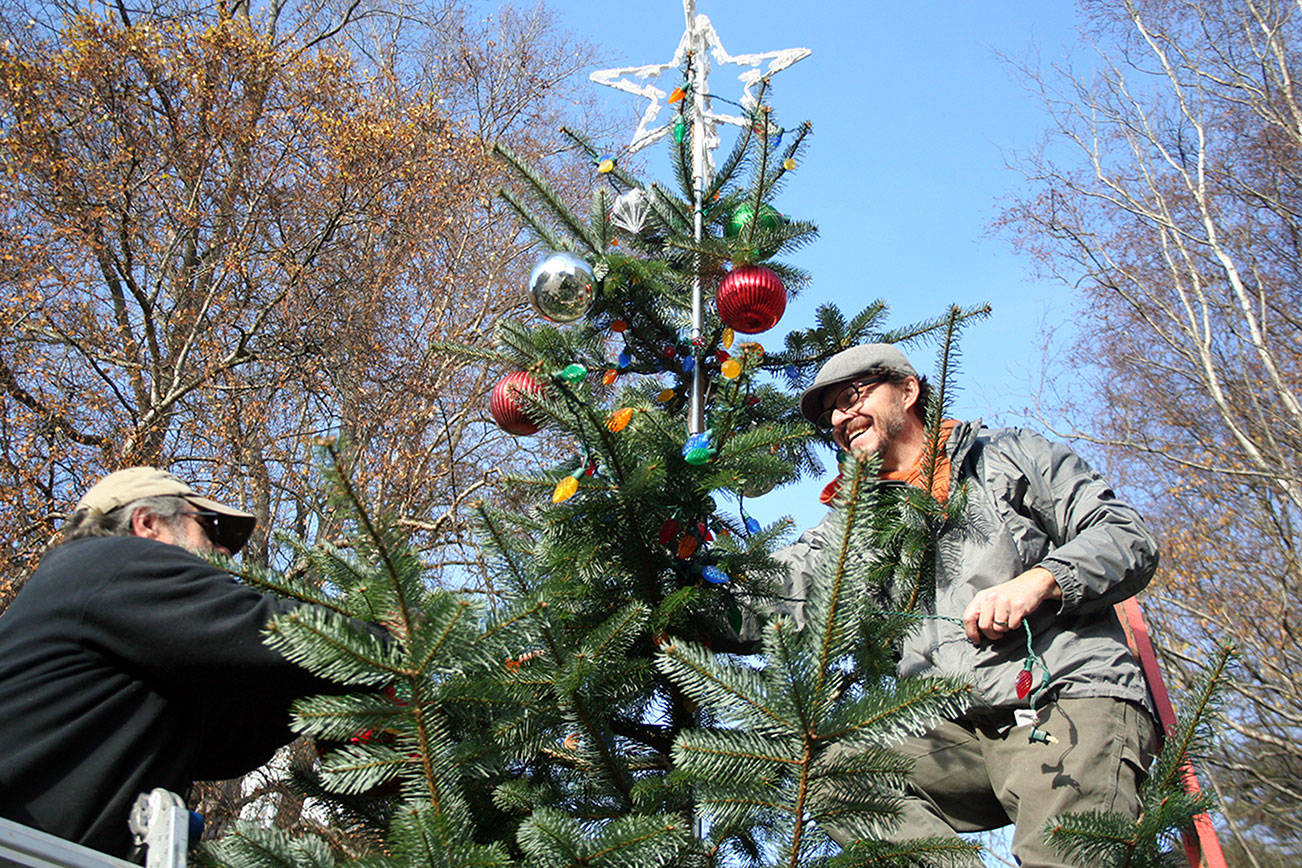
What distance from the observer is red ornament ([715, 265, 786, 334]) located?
3285 millimetres

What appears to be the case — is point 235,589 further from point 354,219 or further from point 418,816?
point 354,219

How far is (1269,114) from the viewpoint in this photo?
1113 cm

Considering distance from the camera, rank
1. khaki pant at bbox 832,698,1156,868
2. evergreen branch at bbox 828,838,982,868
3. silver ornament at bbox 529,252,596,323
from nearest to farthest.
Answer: evergreen branch at bbox 828,838,982,868 < khaki pant at bbox 832,698,1156,868 < silver ornament at bbox 529,252,596,323

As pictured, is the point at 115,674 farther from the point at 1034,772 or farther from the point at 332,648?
the point at 1034,772

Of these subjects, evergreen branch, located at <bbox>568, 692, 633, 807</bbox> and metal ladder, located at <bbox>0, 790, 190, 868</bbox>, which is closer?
metal ladder, located at <bbox>0, 790, 190, 868</bbox>

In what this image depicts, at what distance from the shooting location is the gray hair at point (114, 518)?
242 centimetres

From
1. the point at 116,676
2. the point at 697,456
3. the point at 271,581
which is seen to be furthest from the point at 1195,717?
the point at 116,676

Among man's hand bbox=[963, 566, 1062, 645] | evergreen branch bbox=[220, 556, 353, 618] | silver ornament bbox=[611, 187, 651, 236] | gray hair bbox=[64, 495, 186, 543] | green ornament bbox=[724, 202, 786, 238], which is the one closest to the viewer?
evergreen branch bbox=[220, 556, 353, 618]

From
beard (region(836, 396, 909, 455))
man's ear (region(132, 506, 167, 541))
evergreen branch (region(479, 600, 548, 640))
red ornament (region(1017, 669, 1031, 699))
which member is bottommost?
evergreen branch (region(479, 600, 548, 640))

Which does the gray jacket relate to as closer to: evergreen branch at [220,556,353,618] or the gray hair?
evergreen branch at [220,556,353,618]

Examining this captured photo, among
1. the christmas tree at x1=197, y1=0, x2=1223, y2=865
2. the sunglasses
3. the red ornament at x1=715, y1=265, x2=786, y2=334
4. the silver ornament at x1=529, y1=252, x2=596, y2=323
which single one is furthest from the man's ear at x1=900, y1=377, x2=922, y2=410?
the sunglasses

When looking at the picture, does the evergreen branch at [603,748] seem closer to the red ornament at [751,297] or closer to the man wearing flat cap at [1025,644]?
the man wearing flat cap at [1025,644]

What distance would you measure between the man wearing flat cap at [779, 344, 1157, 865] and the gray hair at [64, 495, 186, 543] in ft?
5.69

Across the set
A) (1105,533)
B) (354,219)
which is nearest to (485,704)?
(1105,533)
